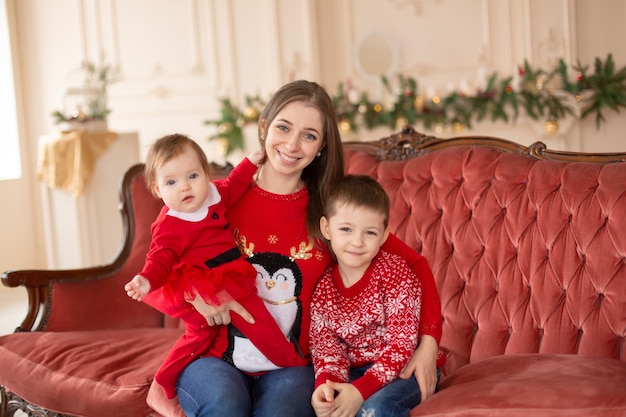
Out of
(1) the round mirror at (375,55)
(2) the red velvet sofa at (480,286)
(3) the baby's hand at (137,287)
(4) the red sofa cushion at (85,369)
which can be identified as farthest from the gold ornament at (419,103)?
(3) the baby's hand at (137,287)

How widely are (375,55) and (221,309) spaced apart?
4.45m

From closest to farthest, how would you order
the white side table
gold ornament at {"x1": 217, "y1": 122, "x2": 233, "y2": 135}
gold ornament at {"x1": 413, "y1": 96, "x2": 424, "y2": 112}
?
the white side table → gold ornament at {"x1": 413, "y1": 96, "x2": 424, "y2": 112} → gold ornament at {"x1": 217, "y1": 122, "x2": 233, "y2": 135}

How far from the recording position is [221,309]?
1937 millimetres

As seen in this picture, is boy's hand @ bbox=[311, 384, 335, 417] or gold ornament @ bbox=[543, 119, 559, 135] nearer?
boy's hand @ bbox=[311, 384, 335, 417]

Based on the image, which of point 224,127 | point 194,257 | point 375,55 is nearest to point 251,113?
point 224,127

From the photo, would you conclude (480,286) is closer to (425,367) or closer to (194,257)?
(425,367)

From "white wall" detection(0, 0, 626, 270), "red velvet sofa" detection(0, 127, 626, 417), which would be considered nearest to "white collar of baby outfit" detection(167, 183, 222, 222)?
"red velvet sofa" detection(0, 127, 626, 417)

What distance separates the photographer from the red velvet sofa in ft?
7.61

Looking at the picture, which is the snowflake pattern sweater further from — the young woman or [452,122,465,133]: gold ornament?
[452,122,465,133]: gold ornament

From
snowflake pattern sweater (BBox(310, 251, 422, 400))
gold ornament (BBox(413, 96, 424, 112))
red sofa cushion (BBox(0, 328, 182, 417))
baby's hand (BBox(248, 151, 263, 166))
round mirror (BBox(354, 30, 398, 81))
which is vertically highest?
round mirror (BBox(354, 30, 398, 81))

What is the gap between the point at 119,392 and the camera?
229cm

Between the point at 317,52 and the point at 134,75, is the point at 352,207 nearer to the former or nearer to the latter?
the point at 317,52

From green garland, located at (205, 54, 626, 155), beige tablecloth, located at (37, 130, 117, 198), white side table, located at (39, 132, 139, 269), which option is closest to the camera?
beige tablecloth, located at (37, 130, 117, 198)

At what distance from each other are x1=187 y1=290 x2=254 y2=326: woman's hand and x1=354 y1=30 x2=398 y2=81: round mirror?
4.34 meters
